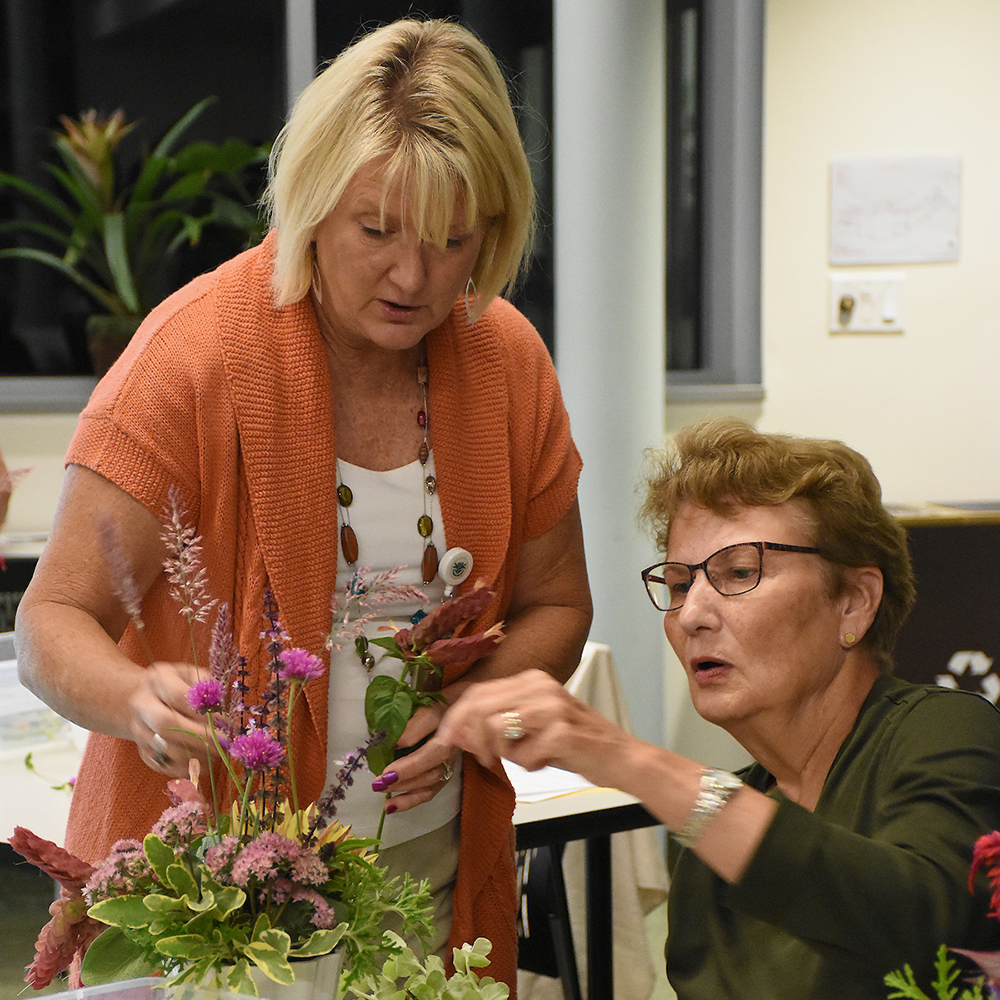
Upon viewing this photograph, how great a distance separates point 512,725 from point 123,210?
338cm

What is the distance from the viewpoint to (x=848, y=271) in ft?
12.7

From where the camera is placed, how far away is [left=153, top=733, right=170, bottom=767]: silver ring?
991 millimetres

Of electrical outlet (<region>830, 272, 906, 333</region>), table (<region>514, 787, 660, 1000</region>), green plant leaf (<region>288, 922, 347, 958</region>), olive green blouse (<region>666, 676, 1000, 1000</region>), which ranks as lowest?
table (<region>514, 787, 660, 1000</region>)

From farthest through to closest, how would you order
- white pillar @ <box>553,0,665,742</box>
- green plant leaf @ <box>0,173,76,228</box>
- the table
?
green plant leaf @ <box>0,173,76,228</box> → white pillar @ <box>553,0,665,742</box> → the table

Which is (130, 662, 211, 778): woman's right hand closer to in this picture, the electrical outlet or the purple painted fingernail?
the purple painted fingernail

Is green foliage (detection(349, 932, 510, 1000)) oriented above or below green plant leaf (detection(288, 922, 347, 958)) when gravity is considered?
below

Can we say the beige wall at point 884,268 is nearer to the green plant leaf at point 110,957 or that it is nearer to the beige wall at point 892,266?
the beige wall at point 892,266

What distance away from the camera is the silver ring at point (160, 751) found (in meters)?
0.99

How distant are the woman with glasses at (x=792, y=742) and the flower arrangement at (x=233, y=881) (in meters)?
0.21

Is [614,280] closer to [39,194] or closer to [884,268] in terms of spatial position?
[884,268]

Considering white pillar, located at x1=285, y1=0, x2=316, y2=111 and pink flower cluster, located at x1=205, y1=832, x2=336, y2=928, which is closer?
pink flower cluster, located at x1=205, y1=832, x2=336, y2=928

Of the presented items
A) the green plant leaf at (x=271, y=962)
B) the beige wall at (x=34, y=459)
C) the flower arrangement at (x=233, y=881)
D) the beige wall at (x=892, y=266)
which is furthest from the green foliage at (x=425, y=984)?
the beige wall at (x=892, y=266)

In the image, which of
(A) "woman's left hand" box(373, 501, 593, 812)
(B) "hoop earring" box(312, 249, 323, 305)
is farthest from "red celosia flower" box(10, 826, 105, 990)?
(B) "hoop earring" box(312, 249, 323, 305)

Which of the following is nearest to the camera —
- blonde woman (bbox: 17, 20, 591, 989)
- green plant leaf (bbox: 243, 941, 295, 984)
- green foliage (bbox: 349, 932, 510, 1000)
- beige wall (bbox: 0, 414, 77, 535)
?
green plant leaf (bbox: 243, 941, 295, 984)
